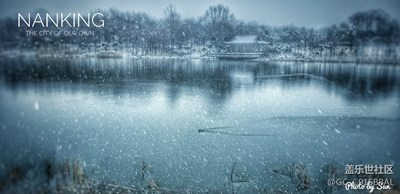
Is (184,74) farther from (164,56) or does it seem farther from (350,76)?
(350,76)

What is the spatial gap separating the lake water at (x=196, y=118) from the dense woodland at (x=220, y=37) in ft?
1.62

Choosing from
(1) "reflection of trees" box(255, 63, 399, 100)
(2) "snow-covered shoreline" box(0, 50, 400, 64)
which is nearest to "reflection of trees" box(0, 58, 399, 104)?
(1) "reflection of trees" box(255, 63, 399, 100)

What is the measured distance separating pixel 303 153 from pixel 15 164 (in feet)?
22.8

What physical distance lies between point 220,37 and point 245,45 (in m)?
→ 0.81

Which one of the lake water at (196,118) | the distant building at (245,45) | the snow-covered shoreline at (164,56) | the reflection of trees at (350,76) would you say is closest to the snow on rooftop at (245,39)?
the distant building at (245,45)

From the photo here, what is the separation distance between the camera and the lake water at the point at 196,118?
23.0 feet

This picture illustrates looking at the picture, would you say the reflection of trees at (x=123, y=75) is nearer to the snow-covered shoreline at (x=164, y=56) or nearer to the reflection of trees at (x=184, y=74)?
the reflection of trees at (x=184, y=74)

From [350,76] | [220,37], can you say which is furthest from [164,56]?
[350,76]

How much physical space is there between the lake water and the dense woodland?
494 millimetres

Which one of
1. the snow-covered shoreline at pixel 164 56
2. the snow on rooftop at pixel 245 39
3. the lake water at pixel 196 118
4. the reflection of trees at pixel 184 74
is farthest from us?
the snow on rooftop at pixel 245 39

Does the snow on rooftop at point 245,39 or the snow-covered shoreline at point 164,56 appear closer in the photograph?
the snow-covered shoreline at point 164,56

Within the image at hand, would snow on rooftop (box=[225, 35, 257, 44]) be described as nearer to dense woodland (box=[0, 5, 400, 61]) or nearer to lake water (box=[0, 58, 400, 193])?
dense woodland (box=[0, 5, 400, 61])

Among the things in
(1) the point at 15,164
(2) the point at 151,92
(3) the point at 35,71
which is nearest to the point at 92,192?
(1) the point at 15,164

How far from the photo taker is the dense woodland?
6910 mm
